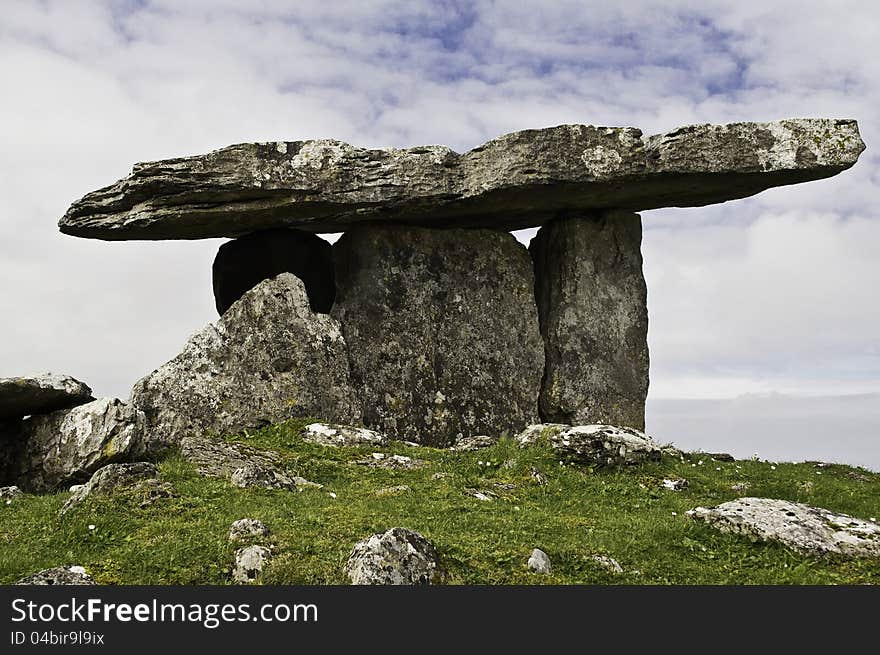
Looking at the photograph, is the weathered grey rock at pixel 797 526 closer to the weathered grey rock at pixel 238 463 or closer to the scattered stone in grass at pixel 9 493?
the weathered grey rock at pixel 238 463

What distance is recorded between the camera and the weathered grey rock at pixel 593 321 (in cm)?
2339

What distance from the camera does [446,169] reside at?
2153cm

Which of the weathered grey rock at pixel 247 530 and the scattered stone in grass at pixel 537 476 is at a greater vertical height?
the scattered stone in grass at pixel 537 476

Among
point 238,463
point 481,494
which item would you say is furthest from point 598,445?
point 238,463

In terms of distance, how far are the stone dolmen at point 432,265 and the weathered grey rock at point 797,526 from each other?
377 inches

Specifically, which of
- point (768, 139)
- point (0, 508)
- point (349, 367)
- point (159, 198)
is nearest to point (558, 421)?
point (349, 367)

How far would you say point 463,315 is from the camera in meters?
22.9

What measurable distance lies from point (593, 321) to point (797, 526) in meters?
11.4

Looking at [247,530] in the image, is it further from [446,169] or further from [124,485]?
[446,169]

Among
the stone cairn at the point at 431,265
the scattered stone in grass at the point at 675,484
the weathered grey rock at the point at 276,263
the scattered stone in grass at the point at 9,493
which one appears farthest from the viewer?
the weathered grey rock at the point at 276,263

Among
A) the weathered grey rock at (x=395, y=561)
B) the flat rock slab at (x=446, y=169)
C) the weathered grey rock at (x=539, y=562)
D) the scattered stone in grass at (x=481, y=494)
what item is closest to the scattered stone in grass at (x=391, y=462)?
the scattered stone in grass at (x=481, y=494)

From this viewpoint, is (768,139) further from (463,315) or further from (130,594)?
(130,594)

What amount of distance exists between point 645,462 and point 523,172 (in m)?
6.89

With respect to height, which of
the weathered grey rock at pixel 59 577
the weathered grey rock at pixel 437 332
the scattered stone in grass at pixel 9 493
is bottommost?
the weathered grey rock at pixel 59 577
